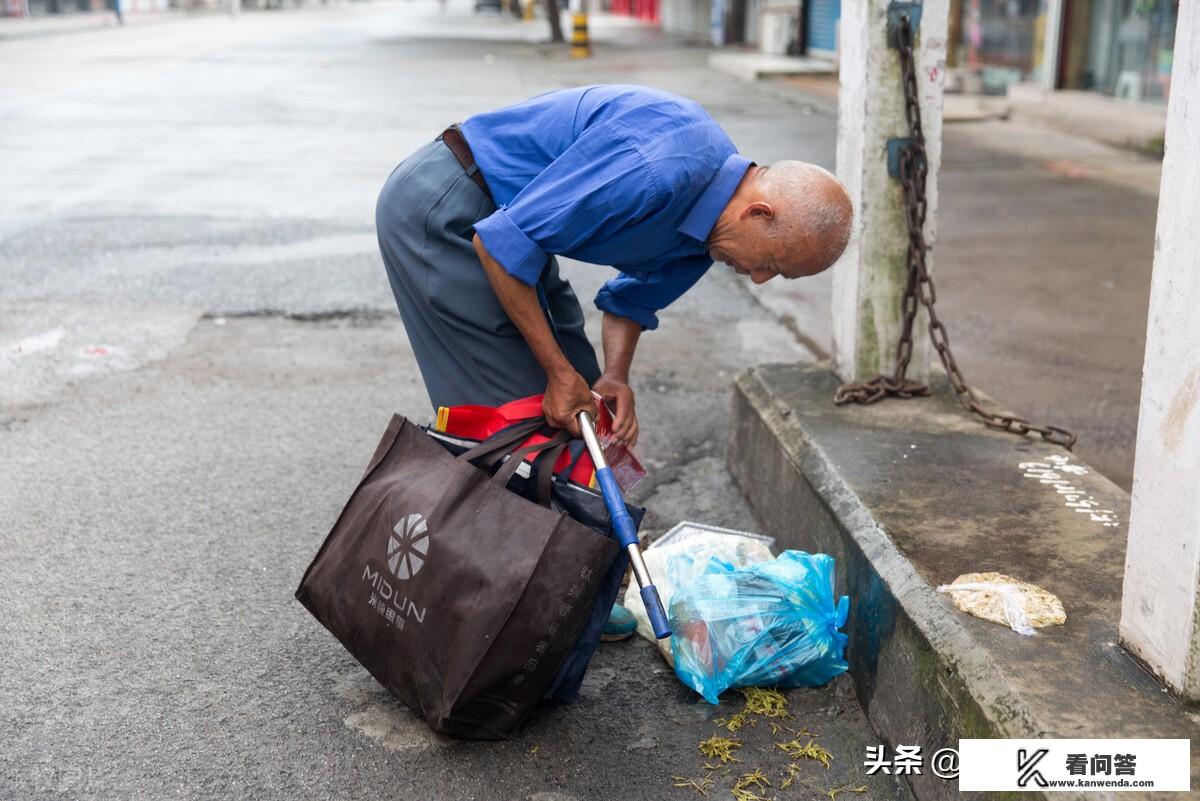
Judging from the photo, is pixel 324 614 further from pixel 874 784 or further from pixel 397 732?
pixel 874 784

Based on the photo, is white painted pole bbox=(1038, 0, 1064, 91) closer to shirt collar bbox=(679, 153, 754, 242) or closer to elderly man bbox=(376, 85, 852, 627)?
elderly man bbox=(376, 85, 852, 627)

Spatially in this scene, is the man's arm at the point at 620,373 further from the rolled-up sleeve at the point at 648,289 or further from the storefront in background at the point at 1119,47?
the storefront in background at the point at 1119,47

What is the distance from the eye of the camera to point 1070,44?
15.7m

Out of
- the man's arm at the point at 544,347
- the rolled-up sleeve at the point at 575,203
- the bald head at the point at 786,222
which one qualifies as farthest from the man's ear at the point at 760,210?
the man's arm at the point at 544,347

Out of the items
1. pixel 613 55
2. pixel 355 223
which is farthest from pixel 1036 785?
pixel 613 55

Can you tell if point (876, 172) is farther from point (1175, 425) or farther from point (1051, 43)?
point (1051, 43)

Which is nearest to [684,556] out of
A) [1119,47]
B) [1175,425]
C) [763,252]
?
[763,252]

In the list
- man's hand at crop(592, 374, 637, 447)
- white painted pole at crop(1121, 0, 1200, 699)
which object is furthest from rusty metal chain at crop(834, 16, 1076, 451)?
white painted pole at crop(1121, 0, 1200, 699)

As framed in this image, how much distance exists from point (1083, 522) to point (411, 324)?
5.89 ft

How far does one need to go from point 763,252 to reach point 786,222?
0.28 ft

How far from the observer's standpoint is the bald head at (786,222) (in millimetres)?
2727

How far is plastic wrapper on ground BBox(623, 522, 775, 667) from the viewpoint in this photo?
3.29m

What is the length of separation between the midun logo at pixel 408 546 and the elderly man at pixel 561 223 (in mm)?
421

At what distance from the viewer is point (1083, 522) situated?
10.4ft
